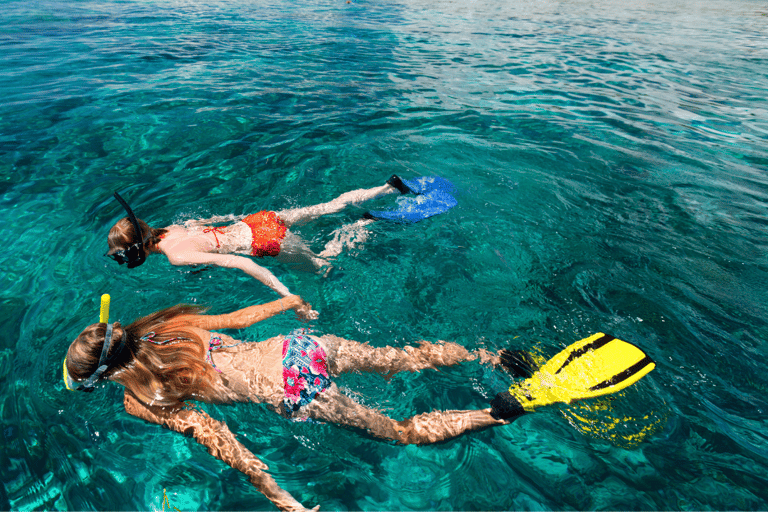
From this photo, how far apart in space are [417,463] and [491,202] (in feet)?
13.3

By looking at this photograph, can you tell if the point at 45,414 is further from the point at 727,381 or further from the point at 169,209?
the point at 727,381

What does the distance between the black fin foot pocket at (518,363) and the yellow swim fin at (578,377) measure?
90 mm

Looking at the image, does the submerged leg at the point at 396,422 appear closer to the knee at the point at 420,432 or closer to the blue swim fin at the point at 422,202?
the knee at the point at 420,432

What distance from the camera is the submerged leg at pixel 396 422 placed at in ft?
9.64

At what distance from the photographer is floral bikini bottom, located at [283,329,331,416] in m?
2.88

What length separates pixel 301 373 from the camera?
2.90 m

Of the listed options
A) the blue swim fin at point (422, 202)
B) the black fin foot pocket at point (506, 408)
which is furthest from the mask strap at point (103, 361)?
the blue swim fin at point (422, 202)

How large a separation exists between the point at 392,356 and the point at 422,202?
2856 mm

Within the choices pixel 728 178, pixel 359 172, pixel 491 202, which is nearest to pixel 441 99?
pixel 359 172

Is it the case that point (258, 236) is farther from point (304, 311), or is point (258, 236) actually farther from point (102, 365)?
point (102, 365)

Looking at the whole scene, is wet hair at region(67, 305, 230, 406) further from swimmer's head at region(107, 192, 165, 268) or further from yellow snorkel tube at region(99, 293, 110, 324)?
swimmer's head at region(107, 192, 165, 268)

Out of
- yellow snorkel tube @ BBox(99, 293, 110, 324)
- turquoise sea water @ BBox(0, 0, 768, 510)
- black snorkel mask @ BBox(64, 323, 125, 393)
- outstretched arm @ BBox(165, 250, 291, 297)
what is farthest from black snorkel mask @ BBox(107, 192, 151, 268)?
black snorkel mask @ BBox(64, 323, 125, 393)

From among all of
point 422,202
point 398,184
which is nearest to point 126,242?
point 398,184

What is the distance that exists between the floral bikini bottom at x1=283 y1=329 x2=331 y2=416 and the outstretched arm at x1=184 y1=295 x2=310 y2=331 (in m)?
0.44
